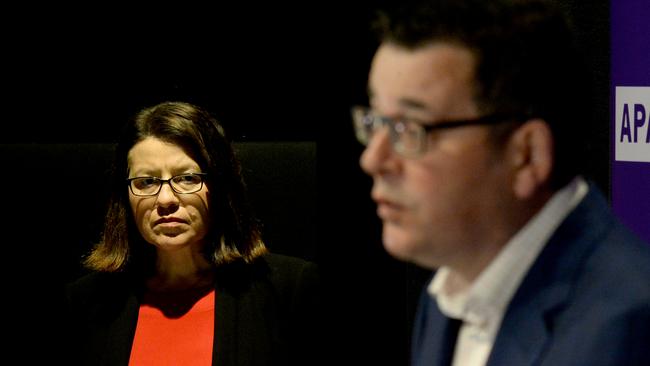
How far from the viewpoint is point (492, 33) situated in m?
1.34

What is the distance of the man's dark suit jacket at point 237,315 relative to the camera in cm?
322

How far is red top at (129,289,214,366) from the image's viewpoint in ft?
10.4

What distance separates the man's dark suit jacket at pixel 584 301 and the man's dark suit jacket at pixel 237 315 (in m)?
1.97

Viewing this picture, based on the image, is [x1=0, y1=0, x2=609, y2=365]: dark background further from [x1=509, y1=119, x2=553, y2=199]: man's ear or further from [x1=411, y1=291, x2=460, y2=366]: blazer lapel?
[x1=509, y1=119, x2=553, y2=199]: man's ear

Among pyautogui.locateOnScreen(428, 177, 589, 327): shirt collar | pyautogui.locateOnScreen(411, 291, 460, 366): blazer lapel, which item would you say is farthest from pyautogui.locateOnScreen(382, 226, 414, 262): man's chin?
pyautogui.locateOnScreen(411, 291, 460, 366): blazer lapel

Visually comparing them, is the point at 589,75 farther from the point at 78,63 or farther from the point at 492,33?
the point at 78,63

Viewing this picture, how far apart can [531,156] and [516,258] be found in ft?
0.46

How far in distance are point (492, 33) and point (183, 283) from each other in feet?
6.99

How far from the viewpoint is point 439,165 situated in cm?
136

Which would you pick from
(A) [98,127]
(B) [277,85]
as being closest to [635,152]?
(B) [277,85]

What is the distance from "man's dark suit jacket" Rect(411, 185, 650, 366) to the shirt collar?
1 centimetres

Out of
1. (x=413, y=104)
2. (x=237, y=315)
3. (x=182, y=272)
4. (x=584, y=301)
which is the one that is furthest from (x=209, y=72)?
(x=584, y=301)

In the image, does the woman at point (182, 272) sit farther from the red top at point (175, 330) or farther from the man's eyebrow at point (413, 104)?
the man's eyebrow at point (413, 104)

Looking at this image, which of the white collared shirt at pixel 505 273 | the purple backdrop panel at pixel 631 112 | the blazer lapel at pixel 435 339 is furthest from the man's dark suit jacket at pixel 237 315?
the white collared shirt at pixel 505 273
